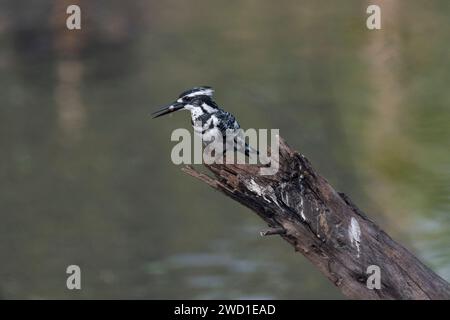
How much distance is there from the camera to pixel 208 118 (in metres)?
5.89

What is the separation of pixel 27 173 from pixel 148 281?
2.42 meters

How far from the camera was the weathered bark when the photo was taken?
4832mm

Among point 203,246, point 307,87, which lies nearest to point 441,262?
point 203,246

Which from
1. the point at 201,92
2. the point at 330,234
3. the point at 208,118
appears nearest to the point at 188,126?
the point at 201,92

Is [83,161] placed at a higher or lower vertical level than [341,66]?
lower

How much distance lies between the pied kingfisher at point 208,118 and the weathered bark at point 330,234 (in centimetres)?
76

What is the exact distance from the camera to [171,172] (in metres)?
10.7

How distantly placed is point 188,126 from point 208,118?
548 cm

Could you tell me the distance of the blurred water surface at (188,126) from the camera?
9109 mm

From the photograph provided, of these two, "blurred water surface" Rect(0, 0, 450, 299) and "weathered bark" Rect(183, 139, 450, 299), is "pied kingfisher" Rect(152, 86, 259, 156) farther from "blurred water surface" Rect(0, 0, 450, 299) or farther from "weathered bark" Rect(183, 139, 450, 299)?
"blurred water surface" Rect(0, 0, 450, 299)

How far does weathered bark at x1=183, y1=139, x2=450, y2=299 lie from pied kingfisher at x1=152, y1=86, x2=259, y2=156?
76cm

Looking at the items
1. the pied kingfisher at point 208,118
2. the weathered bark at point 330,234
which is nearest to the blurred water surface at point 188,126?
the pied kingfisher at point 208,118

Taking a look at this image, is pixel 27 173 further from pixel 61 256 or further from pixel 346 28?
pixel 346 28
